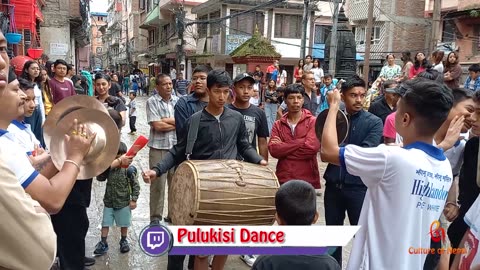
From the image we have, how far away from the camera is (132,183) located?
4250 millimetres

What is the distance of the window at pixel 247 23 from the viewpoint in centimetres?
2648

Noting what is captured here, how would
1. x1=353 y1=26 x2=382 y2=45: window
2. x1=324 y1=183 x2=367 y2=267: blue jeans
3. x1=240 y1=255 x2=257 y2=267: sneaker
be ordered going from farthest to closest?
x1=353 y1=26 x2=382 y2=45: window → x1=240 y1=255 x2=257 y2=267: sneaker → x1=324 y1=183 x2=367 y2=267: blue jeans

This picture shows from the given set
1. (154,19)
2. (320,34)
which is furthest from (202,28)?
(320,34)

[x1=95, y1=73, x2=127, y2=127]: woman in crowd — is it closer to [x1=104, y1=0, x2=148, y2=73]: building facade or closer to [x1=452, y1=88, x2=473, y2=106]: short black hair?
[x1=452, y1=88, x2=473, y2=106]: short black hair

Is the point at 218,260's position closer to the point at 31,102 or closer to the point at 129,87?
the point at 31,102

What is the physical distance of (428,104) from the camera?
202 centimetres

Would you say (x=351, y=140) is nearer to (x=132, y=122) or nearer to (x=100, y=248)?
(x=100, y=248)

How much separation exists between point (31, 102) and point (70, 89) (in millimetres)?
3164

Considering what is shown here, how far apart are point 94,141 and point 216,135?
1387 mm

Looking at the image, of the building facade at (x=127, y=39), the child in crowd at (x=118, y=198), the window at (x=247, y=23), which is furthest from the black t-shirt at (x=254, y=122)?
the building facade at (x=127, y=39)

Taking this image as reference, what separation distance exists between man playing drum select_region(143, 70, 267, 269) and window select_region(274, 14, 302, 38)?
24313mm

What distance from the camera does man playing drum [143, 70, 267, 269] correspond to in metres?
3.39

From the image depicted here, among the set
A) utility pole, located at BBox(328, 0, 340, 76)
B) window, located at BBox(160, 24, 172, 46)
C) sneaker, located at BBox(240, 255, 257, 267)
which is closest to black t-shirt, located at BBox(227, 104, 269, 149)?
sneaker, located at BBox(240, 255, 257, 267)

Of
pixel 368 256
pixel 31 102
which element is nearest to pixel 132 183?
pixel 31 102
